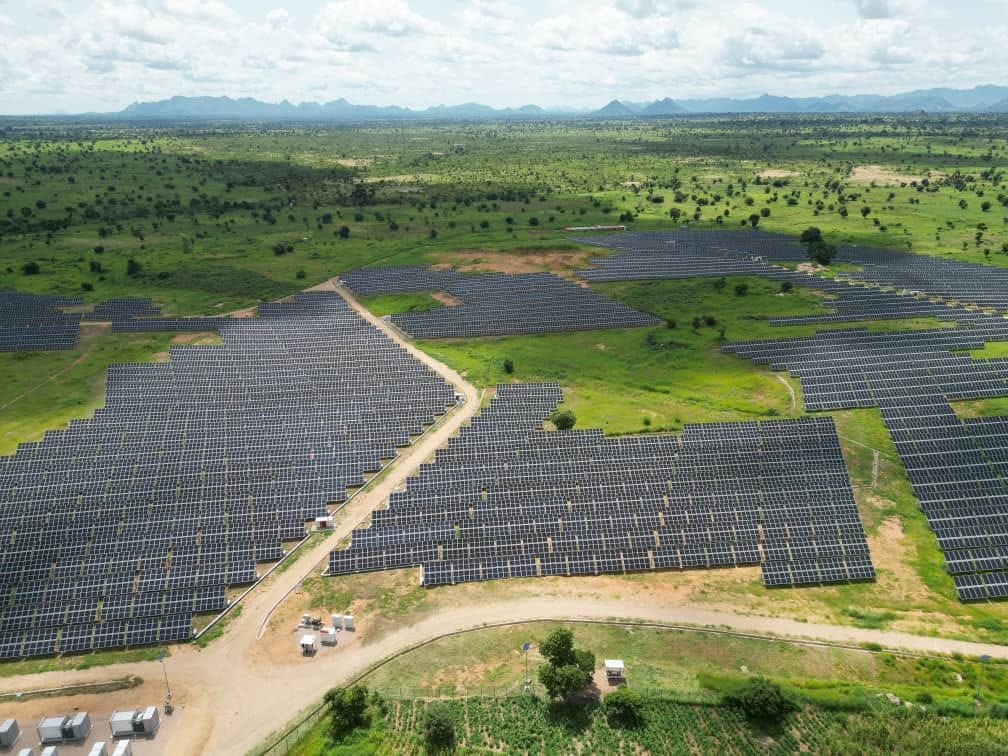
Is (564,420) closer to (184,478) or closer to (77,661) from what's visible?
(184,478)

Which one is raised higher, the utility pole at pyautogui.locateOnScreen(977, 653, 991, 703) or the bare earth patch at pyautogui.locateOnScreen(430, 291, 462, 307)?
the bare earth patch at pyautogui.locateOnScreen(430, 291, 462, 307)

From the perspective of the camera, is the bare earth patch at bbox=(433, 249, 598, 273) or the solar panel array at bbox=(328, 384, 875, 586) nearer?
the solar panel array at bbox=(328, 384, 875, 586)

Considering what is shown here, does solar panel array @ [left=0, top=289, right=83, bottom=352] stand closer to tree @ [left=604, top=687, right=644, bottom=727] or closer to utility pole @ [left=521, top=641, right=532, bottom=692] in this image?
utility pole @ [left=521, top=641, right=532, bottom=692]

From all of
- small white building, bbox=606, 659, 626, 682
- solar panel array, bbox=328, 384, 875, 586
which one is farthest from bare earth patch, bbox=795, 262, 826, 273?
small white building, bbox=606, 659, 626, 682

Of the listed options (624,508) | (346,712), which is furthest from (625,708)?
(624,508)

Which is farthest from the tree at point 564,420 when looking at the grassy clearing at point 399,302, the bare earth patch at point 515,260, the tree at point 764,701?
the bare earth patch at point 515,260

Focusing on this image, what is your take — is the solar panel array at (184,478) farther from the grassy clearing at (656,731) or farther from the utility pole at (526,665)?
the utility pole at (526,665)

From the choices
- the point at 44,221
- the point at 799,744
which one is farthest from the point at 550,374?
the point at 44,221

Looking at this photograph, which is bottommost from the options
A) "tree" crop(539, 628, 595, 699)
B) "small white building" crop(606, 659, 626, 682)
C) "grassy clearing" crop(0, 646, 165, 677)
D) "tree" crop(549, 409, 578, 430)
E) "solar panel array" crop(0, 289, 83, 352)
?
"grassy clearing" crop(0, 646, 165, 677)

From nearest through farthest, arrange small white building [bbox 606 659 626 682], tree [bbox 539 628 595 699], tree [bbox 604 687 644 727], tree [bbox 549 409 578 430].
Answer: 1. tree [bbox 604 687 644 727]
2. tree [bbox 539 628 595 699]
3. small white building [bbox 606 659 626 682]
4. tree [bbox 549 409 578 430]
